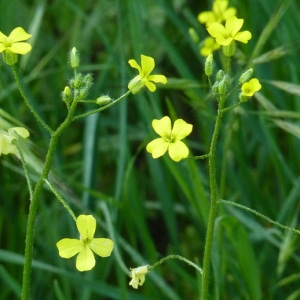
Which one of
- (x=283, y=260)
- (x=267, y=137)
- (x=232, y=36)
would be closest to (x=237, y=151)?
(x=267, y=137)

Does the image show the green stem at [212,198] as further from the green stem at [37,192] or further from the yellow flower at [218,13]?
the yellow flower at [218,13]

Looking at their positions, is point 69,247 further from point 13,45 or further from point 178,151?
point 13,45

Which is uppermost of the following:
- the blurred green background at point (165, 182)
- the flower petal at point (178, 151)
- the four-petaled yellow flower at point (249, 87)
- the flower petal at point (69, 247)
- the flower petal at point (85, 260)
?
the blurred green background at point (165, 182)

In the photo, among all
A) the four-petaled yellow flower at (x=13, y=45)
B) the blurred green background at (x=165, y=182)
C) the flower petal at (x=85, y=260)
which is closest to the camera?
the flower petal at (x=85, y=260)

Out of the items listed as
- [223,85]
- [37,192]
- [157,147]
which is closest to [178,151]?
[157,147]

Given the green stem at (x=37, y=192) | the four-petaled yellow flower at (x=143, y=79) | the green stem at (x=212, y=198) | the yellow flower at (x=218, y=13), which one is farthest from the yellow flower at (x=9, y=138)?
the yellow flower at (x=218, y=13)
